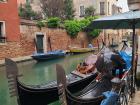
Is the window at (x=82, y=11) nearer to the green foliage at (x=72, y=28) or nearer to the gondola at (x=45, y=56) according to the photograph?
the green foliage at (x=72, y=28)

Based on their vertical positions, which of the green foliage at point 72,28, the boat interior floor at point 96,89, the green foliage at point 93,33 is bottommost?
the boat interior floor at point 96,89

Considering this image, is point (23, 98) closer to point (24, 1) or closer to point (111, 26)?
point (111, 26)

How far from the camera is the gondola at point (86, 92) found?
4211 mm

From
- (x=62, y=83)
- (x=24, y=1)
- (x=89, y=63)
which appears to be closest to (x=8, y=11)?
(x=89, y=63)

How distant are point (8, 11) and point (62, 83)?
12859 mm

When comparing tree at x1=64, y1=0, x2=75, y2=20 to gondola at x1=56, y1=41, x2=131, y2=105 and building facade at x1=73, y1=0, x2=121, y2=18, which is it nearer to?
building facade at x1=73, y1=0, x2=121, y2=18

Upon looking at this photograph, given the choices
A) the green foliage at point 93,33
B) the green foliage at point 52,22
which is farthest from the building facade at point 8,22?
the green foliage at point 93,33

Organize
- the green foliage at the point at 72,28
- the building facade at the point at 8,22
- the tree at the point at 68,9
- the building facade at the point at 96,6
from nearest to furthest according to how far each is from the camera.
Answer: the building facade at the point at 8,22, the green foliage at the point at 72,28, the tree at the point at 68,9, the building facade at the point at 96,6

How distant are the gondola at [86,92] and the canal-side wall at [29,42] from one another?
10.3 metres

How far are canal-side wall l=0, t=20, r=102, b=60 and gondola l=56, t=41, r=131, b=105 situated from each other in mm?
10338

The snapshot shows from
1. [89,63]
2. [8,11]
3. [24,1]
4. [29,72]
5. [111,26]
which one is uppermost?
[24,1]

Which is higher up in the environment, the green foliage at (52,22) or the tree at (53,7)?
the tree at (53,7)

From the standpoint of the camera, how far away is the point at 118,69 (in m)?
6.42

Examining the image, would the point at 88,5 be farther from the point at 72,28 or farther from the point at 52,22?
the point at 52,22
